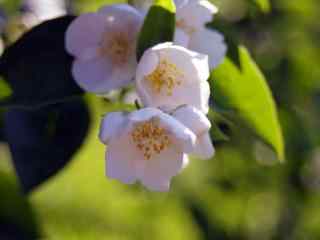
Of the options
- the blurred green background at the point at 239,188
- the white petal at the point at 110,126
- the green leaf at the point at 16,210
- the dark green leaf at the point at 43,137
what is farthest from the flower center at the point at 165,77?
the blurred green background at the point at 239,188

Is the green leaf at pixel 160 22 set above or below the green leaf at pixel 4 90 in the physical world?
above

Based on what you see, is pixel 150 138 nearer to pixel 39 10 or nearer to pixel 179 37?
pixel 179 37

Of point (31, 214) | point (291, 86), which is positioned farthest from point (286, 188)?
point (31, 214)

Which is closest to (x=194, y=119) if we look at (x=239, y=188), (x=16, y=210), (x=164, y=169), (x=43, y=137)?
(x=164, y=169)

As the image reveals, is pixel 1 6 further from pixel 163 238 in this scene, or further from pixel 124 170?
pixel 163 238

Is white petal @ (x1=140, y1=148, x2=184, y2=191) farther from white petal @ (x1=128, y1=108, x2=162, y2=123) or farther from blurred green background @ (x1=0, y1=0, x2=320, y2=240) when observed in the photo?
blurred green background @ (x1=0, y1=0, x2=320, y2=240)

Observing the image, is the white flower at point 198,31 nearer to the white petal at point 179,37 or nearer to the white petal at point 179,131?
the white petal at point 179,37
